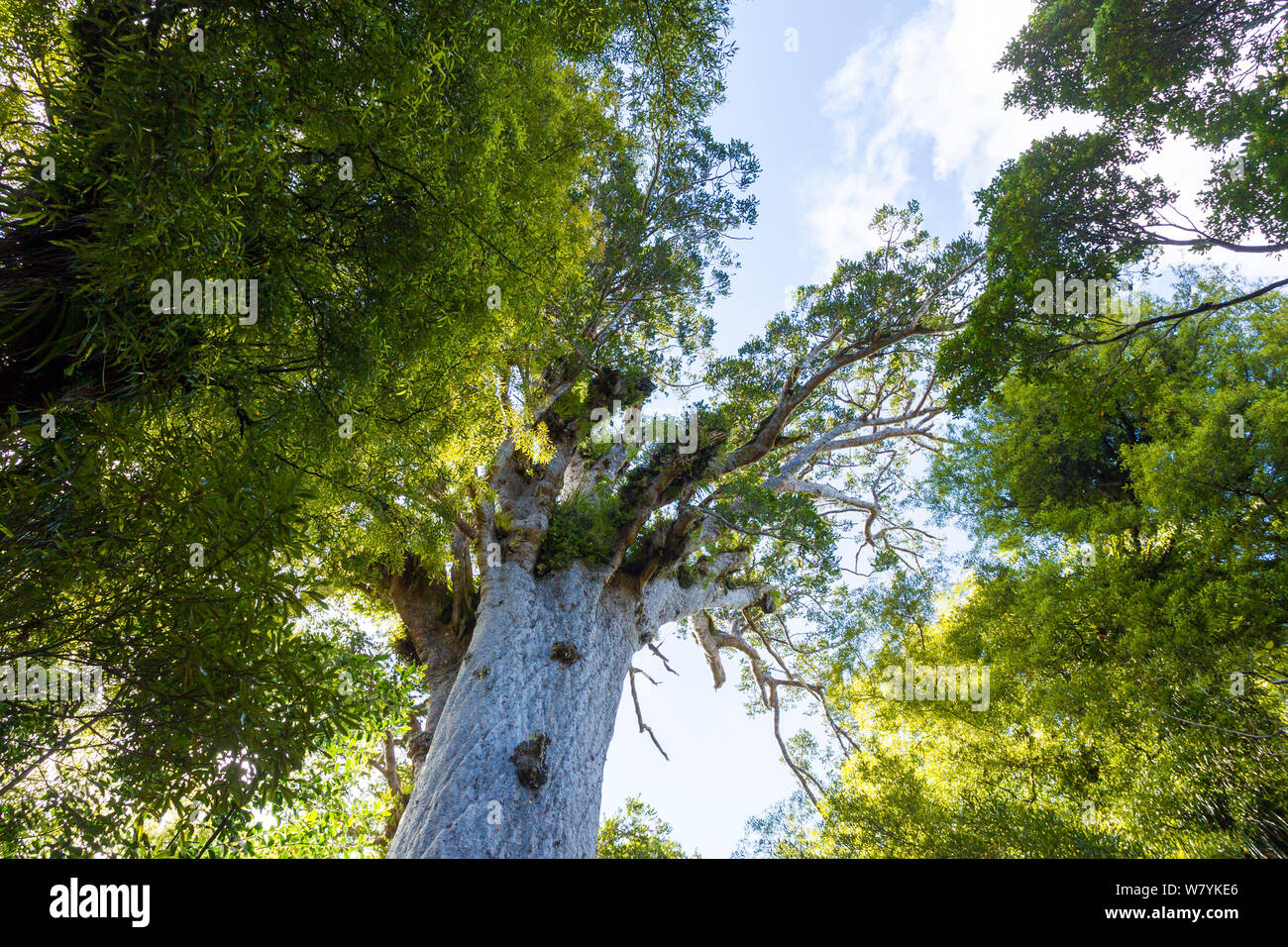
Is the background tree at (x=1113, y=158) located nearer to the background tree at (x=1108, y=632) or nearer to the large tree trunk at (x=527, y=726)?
the background tree at (x=1108, y=632)

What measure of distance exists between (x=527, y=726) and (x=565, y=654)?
2.75 ft

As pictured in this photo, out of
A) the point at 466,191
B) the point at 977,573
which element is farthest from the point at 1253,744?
the point at 466,191

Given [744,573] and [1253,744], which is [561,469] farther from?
[1253,744]

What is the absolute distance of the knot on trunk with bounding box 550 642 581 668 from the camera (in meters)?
5.14

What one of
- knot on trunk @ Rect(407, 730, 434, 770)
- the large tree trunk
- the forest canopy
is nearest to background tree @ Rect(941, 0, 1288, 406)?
the forest canopy

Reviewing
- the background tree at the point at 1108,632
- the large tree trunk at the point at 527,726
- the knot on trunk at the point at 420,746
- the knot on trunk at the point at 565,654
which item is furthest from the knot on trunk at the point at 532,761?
the background tree at the point at 1108,632

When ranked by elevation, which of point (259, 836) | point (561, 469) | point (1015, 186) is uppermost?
point (1015, 186)

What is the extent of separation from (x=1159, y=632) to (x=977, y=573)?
2877 millimetres

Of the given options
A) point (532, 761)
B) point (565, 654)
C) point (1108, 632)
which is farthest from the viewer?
point (1108, 632)

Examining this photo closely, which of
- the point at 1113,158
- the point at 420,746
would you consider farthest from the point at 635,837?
the point at 1113,158

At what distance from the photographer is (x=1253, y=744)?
5816 millimetres

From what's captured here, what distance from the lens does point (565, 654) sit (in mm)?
5176

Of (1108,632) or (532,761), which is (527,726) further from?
(1108,632)

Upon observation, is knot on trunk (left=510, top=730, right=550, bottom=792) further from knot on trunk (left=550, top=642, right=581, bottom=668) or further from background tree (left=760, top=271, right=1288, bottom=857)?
background tree (left=760, top=271, right=1288, bottom=857)
